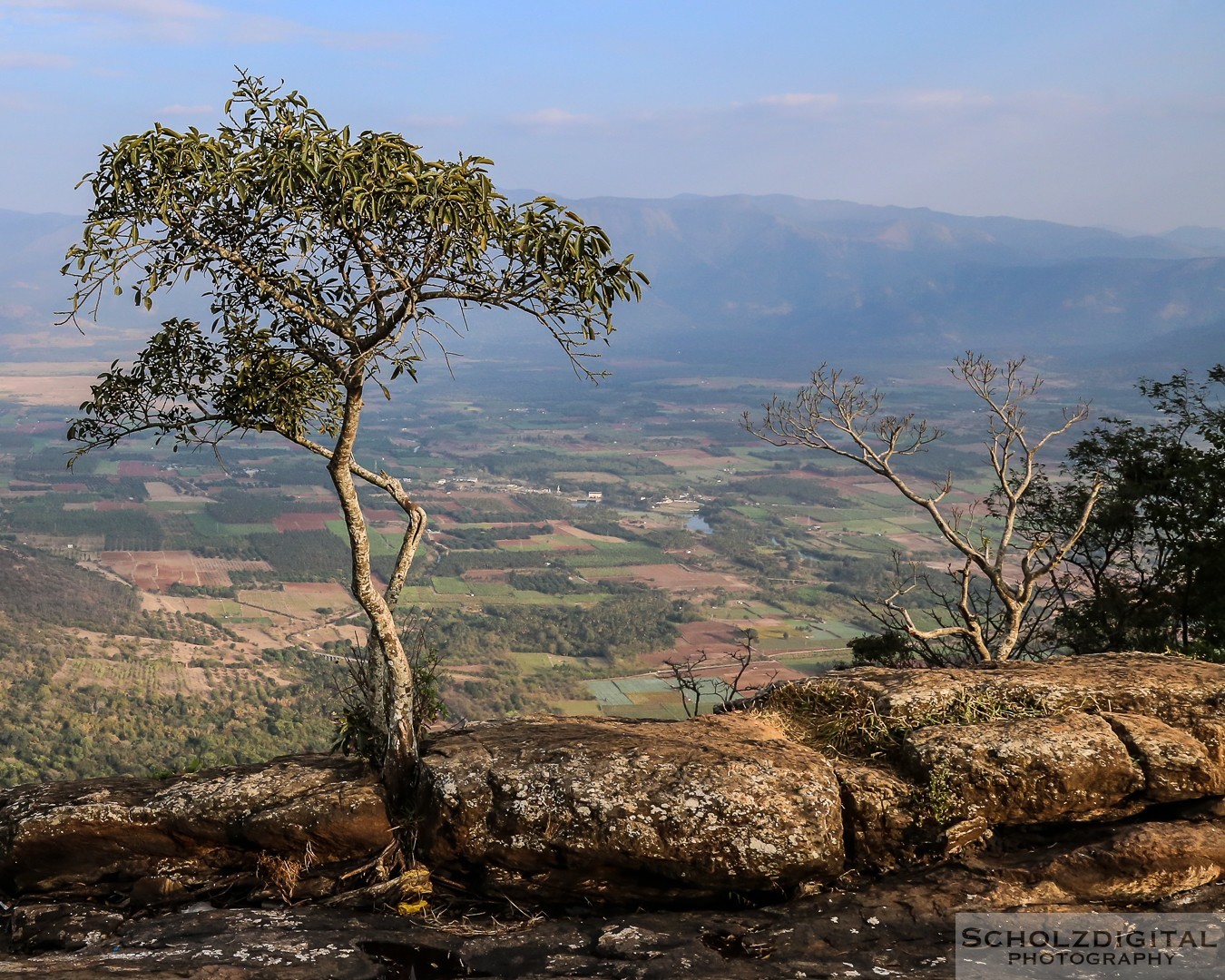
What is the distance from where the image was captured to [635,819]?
294 inches

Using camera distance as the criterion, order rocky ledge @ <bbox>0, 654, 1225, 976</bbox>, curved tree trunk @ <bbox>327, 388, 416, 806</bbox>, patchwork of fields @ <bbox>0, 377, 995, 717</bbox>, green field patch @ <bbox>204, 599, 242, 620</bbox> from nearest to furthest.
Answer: rocky ledge @ <bbox>0, 654, 1225, 976</bbox> < curved tree trunk @ <bbox>327, 388, 416, 806</bbox> < patchwork of fields @ <bbox>0, 377, 995, 717</bbox> < green field patch @ <bbox>204, 599, 242, 620</bbox>

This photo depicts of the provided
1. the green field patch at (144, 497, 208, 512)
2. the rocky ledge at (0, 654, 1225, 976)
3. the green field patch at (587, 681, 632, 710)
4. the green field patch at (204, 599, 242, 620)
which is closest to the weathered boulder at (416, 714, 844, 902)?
the rocky ledge at (0, 654, 1225, 976)

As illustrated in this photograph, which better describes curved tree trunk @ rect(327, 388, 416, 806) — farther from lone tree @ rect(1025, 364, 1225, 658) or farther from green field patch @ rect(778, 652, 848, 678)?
green field patch @ rect(778, 652, 848, 678)

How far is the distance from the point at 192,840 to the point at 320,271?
486 centimetres

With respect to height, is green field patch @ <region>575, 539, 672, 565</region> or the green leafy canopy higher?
the green leafy canopy

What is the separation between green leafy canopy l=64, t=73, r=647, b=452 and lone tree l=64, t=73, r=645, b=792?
0.05 ft

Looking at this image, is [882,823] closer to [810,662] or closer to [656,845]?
[656,845]

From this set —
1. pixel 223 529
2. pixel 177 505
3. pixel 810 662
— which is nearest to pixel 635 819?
pixel 810 662

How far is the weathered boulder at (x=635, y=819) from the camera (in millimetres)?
7398

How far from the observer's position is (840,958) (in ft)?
21.5

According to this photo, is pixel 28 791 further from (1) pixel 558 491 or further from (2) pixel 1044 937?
(1) pixel 558 491

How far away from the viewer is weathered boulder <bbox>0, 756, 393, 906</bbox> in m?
7.98

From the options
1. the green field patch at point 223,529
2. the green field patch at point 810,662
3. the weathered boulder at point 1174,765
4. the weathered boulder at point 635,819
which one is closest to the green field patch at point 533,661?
the green field patch at point 810,662

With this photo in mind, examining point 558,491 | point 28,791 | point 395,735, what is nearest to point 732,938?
point 395,735
